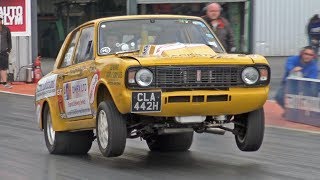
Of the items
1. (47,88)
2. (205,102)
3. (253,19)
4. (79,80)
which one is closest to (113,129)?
(205,102)

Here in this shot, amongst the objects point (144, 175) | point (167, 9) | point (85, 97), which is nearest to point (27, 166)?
point (85, 97)

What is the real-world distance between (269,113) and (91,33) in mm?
6043

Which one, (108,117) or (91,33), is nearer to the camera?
(108,117)

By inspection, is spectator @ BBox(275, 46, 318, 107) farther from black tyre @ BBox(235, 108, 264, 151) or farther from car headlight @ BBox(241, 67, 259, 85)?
car headlight @ BBox(241, 67, 259, 85)

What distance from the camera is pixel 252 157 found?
946cm

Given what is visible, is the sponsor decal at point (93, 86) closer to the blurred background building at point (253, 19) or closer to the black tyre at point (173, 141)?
the black tyre at point (173, 141)

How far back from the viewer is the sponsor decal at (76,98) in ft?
29.6

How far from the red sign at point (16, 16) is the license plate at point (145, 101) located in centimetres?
1464

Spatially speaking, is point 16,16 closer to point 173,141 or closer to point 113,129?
point 173,141

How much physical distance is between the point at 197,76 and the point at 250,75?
614 millimetres

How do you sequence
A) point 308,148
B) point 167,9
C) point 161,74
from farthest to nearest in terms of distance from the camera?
point 167,9 < point 308,148 < point 161,74

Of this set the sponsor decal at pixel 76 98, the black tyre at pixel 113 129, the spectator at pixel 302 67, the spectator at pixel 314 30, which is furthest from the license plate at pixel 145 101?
the spectator at pixel 314 30

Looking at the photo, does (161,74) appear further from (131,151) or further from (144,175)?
(131,151)

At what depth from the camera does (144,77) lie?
797 centimetres
